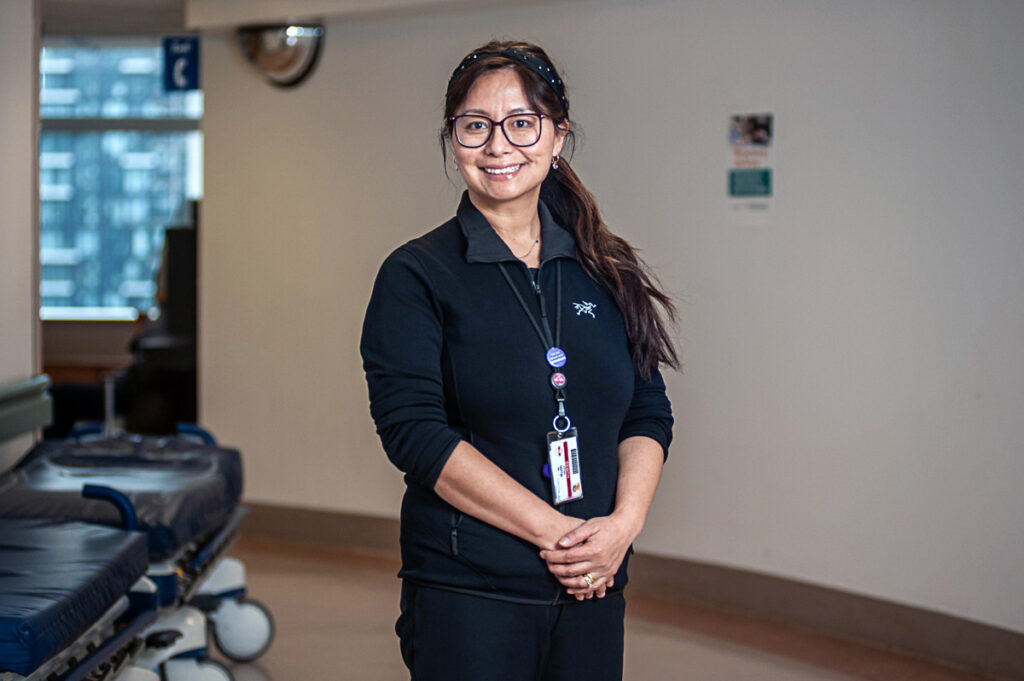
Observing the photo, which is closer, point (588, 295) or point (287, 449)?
point (588, 295)

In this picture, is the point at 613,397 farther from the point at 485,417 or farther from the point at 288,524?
the point at 288,524

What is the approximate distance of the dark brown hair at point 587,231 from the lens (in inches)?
62.1

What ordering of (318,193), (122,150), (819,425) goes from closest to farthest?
(819,425), (318,193), (122,150)

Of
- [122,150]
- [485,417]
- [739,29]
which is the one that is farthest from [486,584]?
[122,150]

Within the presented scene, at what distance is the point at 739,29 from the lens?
4078mm

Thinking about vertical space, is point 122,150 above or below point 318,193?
above

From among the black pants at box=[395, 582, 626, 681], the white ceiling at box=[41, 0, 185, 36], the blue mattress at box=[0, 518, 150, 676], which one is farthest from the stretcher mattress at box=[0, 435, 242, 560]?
the white ceiling at box=[41, 0, 185, 36]

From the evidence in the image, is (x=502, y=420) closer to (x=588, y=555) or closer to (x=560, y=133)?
(x=588, y=555)

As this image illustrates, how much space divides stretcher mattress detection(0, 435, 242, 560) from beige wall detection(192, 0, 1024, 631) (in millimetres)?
1540

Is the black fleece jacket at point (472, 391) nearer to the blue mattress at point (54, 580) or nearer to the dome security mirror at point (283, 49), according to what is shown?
the blue mattress at point (54, 580)

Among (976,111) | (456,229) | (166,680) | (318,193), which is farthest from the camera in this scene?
(318,193)

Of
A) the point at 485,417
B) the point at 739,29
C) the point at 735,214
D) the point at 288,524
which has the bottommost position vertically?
the point at 288,524

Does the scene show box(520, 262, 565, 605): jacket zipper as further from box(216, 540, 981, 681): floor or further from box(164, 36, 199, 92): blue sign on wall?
box(164, 36, 199, 92): blue sign on wall

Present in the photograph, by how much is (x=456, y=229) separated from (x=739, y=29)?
9.14 ft
